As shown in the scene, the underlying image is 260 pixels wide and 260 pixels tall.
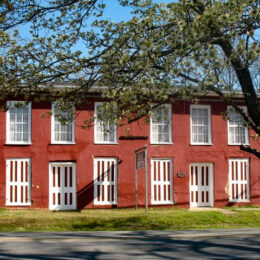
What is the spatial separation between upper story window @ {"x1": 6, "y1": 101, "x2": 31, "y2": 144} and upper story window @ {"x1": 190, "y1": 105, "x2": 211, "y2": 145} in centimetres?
757

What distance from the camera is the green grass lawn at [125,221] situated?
17.0m

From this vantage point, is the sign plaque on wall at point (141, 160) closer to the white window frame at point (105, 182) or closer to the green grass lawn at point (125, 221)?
the green grass lawn at point (125, 221)

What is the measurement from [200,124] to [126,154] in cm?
391

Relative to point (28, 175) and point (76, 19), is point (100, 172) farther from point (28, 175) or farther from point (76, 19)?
point (76, 19)

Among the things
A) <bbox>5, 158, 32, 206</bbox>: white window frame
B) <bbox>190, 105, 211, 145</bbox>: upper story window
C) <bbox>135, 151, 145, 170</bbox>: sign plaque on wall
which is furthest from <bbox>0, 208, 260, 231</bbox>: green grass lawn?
<bbox>190, 105, 211, 145</bbox>: upper story window

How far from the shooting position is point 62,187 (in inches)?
869

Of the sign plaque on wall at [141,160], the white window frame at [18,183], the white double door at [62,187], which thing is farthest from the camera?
the white double door at [62,187]

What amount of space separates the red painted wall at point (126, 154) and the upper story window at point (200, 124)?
24 centimetres

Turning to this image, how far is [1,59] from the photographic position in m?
9.77

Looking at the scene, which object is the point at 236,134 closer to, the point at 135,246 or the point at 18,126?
the point at 18,126

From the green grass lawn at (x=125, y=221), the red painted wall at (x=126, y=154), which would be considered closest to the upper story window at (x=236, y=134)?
the red painted wall at (x=126, y=154)

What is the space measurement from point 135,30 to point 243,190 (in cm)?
1638

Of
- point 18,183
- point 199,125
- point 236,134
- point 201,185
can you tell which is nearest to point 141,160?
point 201,185

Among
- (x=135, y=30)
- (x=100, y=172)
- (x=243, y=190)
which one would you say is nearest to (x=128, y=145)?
(x=100, y=172)
